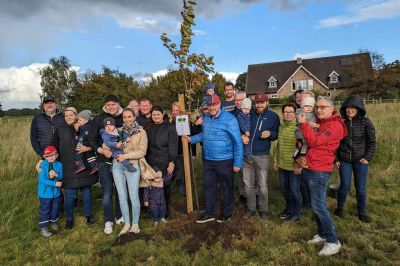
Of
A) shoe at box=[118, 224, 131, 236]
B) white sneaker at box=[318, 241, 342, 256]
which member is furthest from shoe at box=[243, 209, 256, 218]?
shoe at box=[118, 224, 131, 236]

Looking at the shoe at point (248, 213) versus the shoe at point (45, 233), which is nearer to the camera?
the shoe at point (45, 233)

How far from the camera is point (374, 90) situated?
35656 mm

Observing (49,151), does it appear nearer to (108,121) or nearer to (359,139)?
(108,121)

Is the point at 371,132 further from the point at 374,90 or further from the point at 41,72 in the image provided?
the point at 41,72


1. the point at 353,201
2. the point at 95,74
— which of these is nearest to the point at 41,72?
the point at 95,74

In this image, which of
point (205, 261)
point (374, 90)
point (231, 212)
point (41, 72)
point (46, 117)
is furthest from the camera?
point (41, 72)

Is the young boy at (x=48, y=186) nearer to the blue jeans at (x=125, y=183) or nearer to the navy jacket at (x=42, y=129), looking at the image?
the navy jacket at (x=42, y=129)

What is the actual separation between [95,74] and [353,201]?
37477 mm

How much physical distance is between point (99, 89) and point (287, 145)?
31.5 metres

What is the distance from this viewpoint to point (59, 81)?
126 feet

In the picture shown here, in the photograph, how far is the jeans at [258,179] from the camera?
5355mm

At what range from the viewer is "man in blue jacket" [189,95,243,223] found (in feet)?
16.6

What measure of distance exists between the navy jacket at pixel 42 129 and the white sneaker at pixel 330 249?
4.71m

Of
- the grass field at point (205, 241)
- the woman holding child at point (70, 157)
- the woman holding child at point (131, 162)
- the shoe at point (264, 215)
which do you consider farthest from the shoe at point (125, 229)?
the shoe at point (264, 215)
